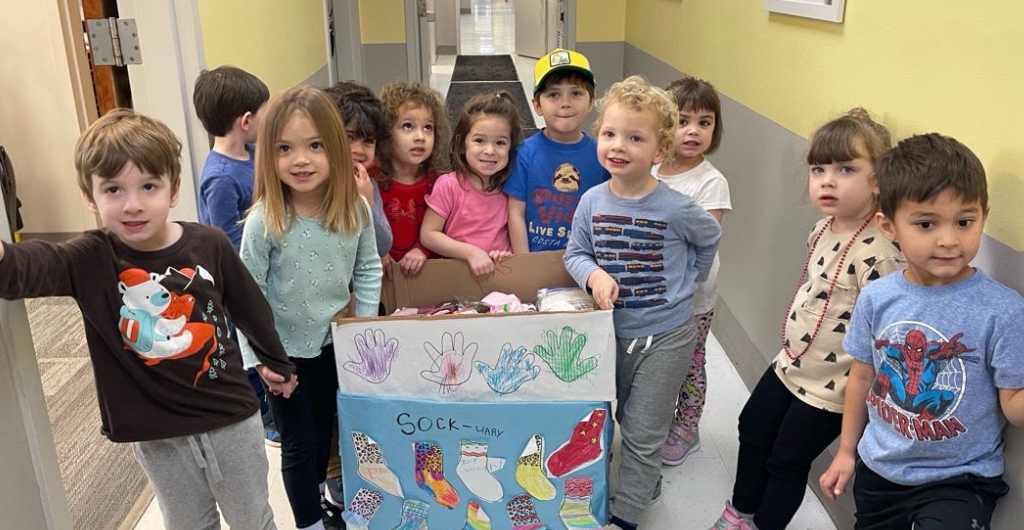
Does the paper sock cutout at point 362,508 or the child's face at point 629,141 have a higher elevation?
the child's face at point 629,141

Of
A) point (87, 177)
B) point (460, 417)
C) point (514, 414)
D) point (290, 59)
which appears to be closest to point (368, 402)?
point (460, 417)

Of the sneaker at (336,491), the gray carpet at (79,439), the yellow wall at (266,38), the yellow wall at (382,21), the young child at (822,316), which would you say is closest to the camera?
the young child at (822,316)

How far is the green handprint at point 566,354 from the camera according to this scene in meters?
1.57

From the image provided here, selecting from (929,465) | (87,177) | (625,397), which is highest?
(87,177)

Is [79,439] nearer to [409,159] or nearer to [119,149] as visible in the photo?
[409,159]

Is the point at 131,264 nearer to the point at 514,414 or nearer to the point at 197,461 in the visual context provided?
the point at 197,461

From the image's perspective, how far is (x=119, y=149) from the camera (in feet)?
3.83

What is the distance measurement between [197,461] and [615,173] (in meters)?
1.02

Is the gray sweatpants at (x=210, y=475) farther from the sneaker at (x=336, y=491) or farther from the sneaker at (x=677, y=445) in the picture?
the sneaker at (x=677, y=445)

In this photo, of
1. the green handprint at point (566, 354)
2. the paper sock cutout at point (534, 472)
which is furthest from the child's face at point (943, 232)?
the paper sock cutout at point (534, 472)

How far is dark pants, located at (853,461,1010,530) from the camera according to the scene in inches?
45.9

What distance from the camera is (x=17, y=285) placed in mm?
1080

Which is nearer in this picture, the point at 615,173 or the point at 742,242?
the point at 615,173

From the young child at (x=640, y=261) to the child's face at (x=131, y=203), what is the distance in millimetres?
875
